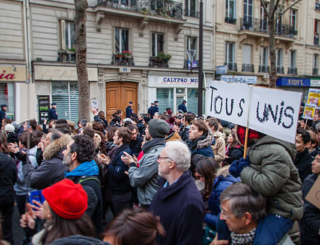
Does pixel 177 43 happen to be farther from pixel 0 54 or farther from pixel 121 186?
pixel 121 186

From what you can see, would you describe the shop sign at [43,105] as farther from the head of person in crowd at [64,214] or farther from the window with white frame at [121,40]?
the head of person in crowd at [64,214]

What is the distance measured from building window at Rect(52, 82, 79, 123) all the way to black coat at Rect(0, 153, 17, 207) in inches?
488

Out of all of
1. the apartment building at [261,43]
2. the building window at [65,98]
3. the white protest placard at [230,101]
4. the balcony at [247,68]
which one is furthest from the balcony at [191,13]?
the white protest placard at [230,101]

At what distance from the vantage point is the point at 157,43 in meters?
19.0

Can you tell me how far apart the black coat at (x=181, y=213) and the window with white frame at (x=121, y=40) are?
16.2m

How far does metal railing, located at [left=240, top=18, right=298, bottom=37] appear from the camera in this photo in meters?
22.5

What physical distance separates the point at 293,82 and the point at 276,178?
2648cm

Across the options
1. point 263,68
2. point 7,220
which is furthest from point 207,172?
point 263,68

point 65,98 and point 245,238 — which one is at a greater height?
point 65,98

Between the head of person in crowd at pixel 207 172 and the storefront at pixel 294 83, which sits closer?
the head of person in crowd at pixel 207 172

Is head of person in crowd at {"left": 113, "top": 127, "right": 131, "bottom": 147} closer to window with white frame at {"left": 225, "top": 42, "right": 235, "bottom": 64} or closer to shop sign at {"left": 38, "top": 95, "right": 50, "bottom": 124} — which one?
shop sign at {"left": 38, "top": 95, "right": 50, "bottom": 124}

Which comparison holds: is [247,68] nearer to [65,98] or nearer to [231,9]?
[231,9]

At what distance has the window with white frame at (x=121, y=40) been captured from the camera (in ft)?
57.5

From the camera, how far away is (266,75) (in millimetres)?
23734
